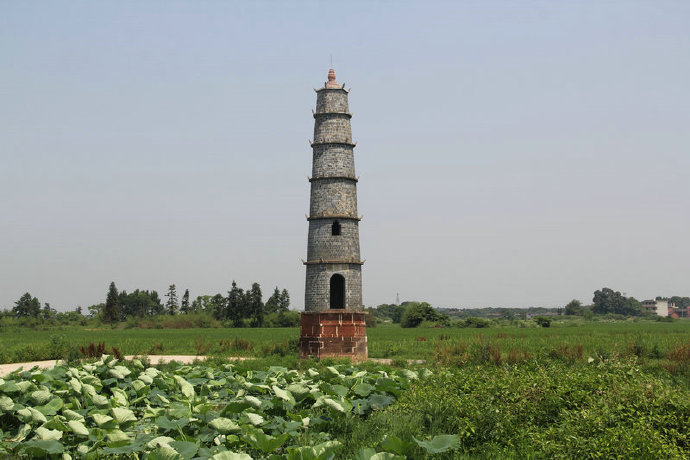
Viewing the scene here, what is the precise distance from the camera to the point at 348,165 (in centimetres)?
2186

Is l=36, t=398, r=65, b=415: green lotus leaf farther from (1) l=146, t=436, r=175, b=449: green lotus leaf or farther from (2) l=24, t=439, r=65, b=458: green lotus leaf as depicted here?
(1) l=146, t=436, r=175, b=449: green lotus leaf

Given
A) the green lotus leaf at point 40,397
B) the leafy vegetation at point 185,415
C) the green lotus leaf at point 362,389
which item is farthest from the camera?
the green lotus leaf at point 362,389

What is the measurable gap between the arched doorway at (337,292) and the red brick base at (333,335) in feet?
6.54

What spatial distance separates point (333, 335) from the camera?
20406 millimetres

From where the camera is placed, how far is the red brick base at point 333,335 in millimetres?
20297

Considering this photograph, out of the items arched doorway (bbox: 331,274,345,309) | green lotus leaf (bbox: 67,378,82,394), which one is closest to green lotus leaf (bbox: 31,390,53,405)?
green lotus leaf (bbox: 67,378,82,394)

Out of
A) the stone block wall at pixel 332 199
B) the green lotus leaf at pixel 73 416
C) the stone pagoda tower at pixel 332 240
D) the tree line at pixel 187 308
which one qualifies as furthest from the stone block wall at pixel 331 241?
the tree line at pixel 187 308

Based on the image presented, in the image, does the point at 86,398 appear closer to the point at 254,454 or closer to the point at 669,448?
the point at 254,454

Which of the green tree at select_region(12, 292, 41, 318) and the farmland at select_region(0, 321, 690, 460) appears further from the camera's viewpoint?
the green tree at select_region(12, 292, 41, 318)

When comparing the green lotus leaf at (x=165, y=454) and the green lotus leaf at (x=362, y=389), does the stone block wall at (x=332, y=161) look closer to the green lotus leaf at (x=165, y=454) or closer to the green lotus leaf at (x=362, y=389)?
the green lotus leaf at (x=362, y=389)

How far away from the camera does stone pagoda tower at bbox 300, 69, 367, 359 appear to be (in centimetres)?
2050

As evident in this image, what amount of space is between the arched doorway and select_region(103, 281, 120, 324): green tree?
68.9 meters

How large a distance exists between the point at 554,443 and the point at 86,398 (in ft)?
23.2

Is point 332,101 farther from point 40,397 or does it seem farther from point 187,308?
point 187,308
